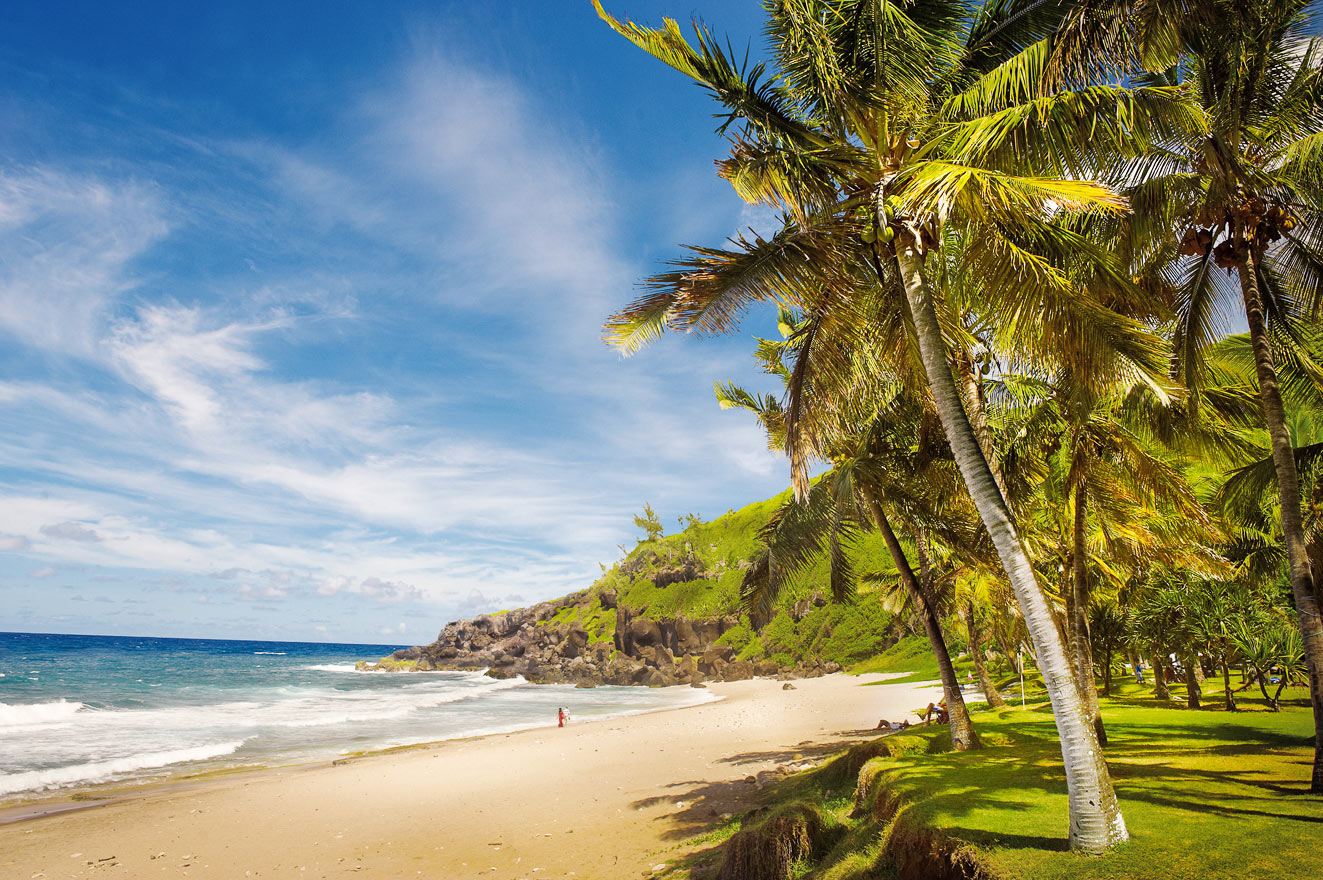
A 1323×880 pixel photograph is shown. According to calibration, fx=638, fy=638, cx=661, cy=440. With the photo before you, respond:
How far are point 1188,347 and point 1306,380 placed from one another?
7.78 feet

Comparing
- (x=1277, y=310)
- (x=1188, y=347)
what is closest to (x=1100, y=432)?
(x=1188, y=347)

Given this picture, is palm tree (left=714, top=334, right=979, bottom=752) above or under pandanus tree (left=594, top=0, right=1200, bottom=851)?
under

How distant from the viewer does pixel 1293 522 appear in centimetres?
607

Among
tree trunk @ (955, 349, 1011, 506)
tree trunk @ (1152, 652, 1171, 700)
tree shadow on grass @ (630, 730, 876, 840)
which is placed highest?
tree trunk @ (955, 349, 1011, 506)

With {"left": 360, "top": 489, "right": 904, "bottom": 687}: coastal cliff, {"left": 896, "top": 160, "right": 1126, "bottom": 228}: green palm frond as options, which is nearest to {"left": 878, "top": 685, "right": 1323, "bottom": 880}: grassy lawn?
{"left": 896, "top": 160, "right": 1126, "bottom": 228}: green palm frond

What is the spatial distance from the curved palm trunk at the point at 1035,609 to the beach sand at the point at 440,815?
6147 millimetres

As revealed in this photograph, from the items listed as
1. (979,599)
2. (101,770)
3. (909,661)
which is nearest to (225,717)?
(101,770)

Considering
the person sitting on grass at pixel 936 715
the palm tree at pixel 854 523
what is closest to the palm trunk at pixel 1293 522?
the palm tree at pixel 854 523

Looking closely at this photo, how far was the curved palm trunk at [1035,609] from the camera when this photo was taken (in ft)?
15.6

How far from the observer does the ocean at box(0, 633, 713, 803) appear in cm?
1964

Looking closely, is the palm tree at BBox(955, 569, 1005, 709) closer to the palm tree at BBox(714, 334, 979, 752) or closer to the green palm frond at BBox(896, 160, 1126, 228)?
the palm tree at BBox(714, 334, 979, 752)

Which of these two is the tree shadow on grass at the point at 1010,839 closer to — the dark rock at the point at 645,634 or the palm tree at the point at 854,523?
the palm tree at the point at 854,523

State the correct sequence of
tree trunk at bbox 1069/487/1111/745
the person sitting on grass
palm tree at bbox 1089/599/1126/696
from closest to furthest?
tree trunk at bbox 1069/487/1111/745 < the person sitting on grass < palm tree at bbox 1089/599/1126/696

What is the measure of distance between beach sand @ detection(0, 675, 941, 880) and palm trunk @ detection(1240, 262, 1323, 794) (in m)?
7.55
